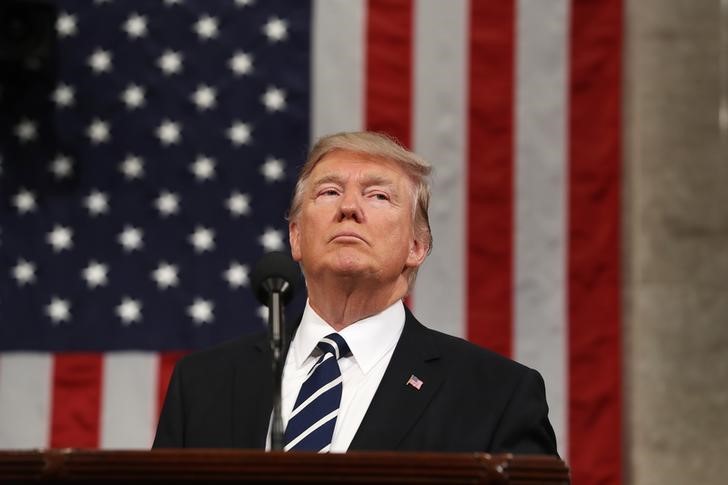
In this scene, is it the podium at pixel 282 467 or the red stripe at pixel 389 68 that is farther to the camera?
the red stripe at pixel 389 68

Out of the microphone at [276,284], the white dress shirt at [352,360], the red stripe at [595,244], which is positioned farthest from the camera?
the red stripe at [595,244]

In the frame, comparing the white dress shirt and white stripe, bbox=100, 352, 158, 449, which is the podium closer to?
the white dress shirt

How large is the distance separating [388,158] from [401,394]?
0.68 metres

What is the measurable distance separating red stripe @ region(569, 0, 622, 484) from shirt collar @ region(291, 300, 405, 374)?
251cm

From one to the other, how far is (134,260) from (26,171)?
65 centimetres

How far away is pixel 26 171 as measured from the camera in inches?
216

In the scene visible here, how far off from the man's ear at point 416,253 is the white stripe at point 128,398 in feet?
8.25

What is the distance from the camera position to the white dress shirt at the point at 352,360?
2.79m

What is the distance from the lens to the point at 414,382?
281 cm

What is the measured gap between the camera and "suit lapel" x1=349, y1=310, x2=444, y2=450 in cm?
268

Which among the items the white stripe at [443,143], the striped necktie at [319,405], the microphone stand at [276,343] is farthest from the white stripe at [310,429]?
the white stripe at [443,143]

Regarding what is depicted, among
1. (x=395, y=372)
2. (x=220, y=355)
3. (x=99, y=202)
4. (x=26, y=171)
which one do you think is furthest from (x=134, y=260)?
(x=395, y=372)

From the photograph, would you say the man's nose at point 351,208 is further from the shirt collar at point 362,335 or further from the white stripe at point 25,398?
the white stripe at point 25,398

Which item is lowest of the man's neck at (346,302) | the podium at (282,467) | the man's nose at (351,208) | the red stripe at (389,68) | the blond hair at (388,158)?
the podium at (282,467)
